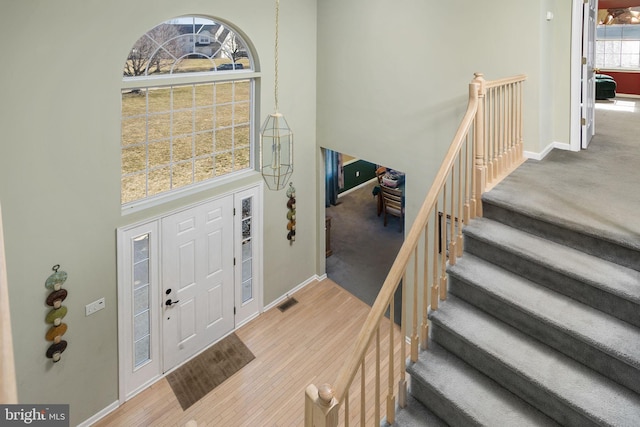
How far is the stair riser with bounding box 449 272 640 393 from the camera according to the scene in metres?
2.28

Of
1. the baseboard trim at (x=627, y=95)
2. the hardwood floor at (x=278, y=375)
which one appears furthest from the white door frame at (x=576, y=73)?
the baseboard trim at (x=627, y=95)

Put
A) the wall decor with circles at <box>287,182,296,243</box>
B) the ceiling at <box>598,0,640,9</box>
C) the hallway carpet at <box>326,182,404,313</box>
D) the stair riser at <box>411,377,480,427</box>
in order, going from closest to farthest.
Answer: the stair riser at <box>411,377,480,427</box>, the wall decor with circles at <box>287,182,296,243</box>, the hallway carpet at <box>326,182,404,313</box>, the ceiling at <box>598,0,640,9</box>

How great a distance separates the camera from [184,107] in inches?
207

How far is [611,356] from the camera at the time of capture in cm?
230

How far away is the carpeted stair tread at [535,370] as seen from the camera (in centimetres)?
219

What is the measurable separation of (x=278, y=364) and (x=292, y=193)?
2.50 meters

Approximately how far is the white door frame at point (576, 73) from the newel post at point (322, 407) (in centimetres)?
411

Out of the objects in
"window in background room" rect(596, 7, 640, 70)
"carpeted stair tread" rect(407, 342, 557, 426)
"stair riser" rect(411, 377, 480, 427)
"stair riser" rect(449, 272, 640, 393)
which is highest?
"window in background room" rect(596, 7, 640, 70)

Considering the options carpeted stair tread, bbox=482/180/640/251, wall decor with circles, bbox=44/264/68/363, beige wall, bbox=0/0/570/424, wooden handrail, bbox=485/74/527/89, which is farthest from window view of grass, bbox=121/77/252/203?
carpeted stair tread, bbox=482/180/640/251

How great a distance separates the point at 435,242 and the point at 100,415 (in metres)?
4.24

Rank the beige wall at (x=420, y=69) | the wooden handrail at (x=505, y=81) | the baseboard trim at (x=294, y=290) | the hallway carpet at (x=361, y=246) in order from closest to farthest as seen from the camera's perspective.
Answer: the wooden handrail at (x=505, y=81) < the beige wall at (x=420, y=69) < the baseboard trim at (x=294, y=290) < the hallway carpet at (x=361, y=246)

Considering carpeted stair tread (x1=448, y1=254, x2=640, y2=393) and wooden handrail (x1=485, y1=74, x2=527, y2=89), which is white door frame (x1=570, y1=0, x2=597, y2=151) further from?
carpeted stair tread (x1=448, y1=254, x2=640, y2=393)

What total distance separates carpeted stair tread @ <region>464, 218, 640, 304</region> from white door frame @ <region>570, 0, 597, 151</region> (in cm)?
209

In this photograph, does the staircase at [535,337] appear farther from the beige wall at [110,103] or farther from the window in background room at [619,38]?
the window in background room at [619,38]
